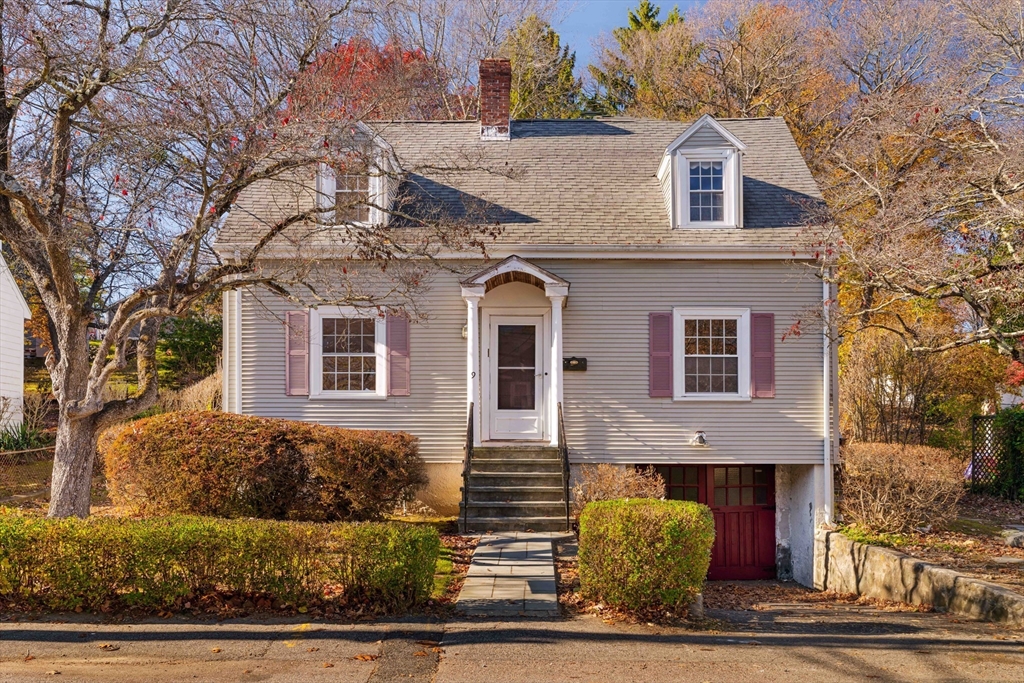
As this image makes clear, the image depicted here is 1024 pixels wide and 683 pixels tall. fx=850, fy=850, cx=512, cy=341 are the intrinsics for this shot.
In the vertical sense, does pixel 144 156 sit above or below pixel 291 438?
above

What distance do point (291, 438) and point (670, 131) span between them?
9514mm

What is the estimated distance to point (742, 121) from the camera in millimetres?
16469

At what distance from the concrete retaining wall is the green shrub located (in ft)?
10.3

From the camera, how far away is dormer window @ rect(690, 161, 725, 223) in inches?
550

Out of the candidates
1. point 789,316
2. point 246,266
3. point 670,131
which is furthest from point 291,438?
point 670,131

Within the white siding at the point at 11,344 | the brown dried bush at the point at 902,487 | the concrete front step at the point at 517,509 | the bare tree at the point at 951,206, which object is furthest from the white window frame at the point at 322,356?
the white siding at the point at 11,344

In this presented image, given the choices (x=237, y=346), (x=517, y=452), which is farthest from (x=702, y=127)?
(x=237, y=346)

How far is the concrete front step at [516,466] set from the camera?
12828 millimetres

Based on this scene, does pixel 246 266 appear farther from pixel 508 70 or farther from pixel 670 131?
pixel 670 131

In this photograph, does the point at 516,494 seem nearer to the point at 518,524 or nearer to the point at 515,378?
the point at 518,524

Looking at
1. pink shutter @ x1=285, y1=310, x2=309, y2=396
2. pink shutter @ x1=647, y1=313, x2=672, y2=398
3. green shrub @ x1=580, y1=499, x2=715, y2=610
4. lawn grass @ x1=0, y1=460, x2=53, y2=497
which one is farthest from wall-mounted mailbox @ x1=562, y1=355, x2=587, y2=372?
lawn grass @ x1=0, y1=460, x2=53, y2=497

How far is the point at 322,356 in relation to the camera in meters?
13.6

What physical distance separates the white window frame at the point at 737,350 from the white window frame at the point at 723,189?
1444 mm

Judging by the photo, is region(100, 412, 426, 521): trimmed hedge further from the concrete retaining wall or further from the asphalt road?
the concrete retaining wall
